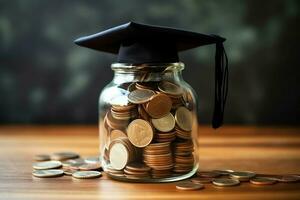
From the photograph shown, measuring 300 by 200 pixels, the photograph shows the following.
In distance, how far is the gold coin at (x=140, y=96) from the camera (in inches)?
30.8

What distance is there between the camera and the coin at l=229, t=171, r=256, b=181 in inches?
31.8

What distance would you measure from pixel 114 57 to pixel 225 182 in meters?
0.87

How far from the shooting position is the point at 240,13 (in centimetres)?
152

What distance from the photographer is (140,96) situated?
0.79m

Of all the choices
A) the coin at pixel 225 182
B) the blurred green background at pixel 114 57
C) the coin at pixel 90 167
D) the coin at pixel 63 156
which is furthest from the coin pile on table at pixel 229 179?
the blurred green background at pixel 114 57

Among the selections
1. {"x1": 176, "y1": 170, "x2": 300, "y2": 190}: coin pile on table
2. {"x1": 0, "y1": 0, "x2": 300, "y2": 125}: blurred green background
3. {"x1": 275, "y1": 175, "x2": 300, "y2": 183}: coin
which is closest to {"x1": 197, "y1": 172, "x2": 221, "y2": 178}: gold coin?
{"x1": 176, "y1": 170, "x2": 300, "y2": 190}: coin pile on table

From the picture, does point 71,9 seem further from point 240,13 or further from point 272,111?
point 272,111

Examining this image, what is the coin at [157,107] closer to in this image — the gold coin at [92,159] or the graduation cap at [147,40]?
the graduation cap at [147,40]

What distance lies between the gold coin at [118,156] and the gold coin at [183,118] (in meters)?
0.11

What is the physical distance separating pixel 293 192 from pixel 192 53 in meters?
0.86

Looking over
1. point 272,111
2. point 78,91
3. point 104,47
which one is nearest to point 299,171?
point 104,47

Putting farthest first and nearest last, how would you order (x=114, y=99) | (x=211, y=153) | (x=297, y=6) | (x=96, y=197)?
(x=297, y=6), (x=211, y=153), (x=114, y=99), (x=96, y=197)

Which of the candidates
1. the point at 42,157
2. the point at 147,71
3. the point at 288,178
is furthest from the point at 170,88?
the point at 42,157

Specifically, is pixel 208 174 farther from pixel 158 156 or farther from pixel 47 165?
pixel 47 165
